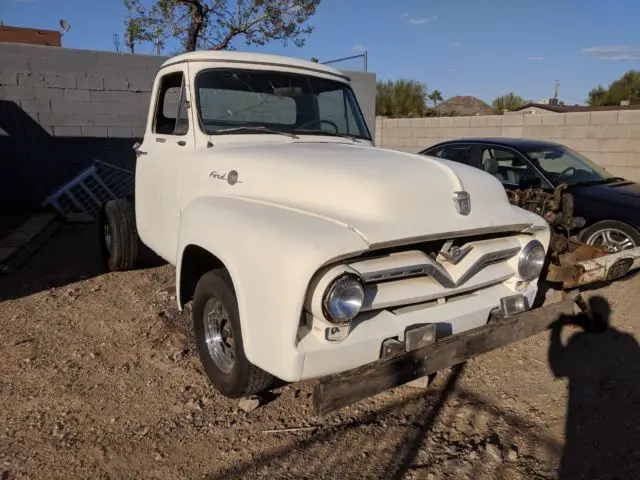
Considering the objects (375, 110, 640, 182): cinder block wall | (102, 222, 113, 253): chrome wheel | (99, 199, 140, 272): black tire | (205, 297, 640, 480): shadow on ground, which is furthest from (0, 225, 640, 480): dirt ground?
(375, 110, 640, 182): cinder block wall

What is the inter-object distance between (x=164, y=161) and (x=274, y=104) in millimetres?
992

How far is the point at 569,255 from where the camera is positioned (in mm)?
4523

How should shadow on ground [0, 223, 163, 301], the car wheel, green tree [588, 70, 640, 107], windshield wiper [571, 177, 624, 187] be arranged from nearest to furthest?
shadow on ground [0, 223, 163, 301], the car wheel, windshield wiper [571, 177, 624, 187], green tree [588, 70, 640, 107]

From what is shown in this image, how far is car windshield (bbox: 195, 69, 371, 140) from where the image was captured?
396cm

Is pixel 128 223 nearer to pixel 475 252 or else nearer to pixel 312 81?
pixel 312 81

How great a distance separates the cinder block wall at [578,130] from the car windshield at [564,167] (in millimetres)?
4973

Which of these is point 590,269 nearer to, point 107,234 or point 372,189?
point 372,189

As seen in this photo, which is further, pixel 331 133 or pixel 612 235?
pixel 612 235

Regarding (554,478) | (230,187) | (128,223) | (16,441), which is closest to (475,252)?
(554,478)

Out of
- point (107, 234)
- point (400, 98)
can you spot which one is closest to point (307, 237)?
point (107, 234)

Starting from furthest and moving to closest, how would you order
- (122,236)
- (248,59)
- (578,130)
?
1. (578,130)
2. (122,236)
3. (248,59)

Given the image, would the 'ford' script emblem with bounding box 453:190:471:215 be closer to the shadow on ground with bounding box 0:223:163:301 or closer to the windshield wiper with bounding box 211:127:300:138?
the windshield wiper with bounding box 211:127:300:138

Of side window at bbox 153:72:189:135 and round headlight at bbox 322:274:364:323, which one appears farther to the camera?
side window at bbox 153:72:189:135

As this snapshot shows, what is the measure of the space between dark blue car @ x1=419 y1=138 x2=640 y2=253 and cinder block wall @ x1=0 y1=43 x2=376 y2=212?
5817 millimetres
